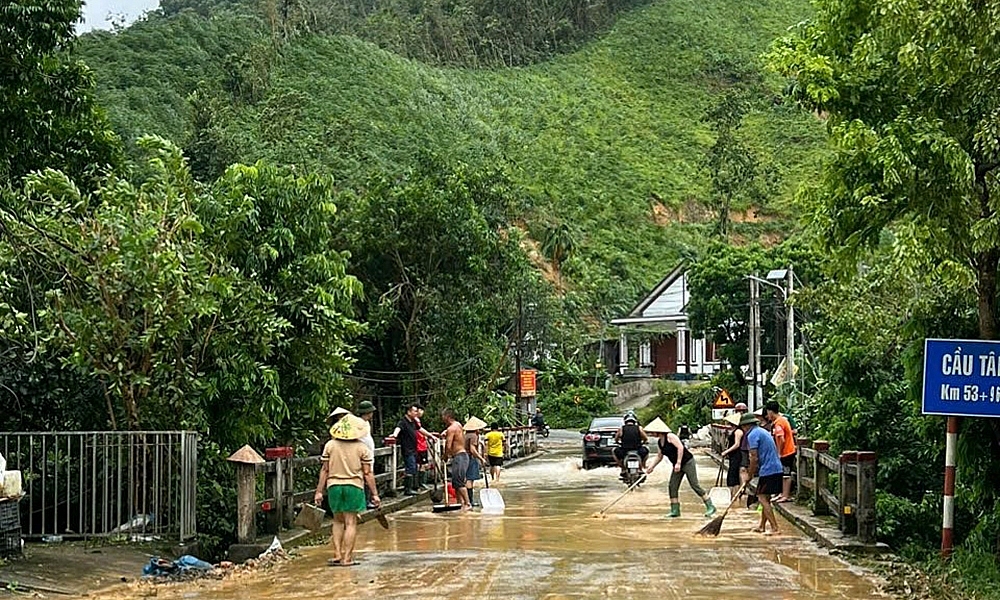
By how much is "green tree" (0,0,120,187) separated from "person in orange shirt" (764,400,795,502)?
1145 centimetres

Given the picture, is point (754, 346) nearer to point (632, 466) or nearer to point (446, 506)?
point (632, 466)

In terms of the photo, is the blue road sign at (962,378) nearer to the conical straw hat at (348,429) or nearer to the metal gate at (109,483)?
the conical straw hat at (348,429)

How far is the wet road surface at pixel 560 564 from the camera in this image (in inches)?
455

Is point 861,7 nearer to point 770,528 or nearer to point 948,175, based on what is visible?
point 948,175

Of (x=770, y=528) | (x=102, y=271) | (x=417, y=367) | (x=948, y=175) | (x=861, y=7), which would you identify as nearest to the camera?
(x=948, y=175)

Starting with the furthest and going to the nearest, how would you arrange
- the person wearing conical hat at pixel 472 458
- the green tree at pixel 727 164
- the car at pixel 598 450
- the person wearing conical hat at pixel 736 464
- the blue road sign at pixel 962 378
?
the green tree at pixel 727 164 < the car at pixel 598 450 < the person wearing conical hat at pixel 472 458 < the person wearing conical hat at pixel 736 464 < the blue road sign at pixel 962 378

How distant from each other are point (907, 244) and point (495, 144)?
237 feet

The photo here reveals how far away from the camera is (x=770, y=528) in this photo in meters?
17.2

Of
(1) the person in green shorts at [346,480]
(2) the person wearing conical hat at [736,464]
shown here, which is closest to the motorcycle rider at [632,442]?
(2) the person wearing conical hat at [736,464]

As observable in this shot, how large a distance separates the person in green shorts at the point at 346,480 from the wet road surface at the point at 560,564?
0.33 meters

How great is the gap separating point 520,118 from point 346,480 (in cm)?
8476

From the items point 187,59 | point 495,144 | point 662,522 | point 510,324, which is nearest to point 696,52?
point 495,144

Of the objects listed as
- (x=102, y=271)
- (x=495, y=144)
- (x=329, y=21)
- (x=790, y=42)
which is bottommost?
(x=102, y=271)

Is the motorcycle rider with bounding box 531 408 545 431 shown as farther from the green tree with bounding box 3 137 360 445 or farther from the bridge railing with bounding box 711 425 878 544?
the bridge railing with bounding box 711 425 878 544
